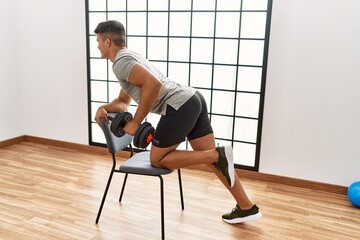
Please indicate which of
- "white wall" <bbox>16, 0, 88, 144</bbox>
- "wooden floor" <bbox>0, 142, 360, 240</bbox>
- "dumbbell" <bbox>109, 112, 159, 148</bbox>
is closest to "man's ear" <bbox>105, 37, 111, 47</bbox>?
"dumbbell" <bbox>109, 112, 159, 148</bbox>

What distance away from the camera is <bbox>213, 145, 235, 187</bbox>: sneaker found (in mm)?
2184

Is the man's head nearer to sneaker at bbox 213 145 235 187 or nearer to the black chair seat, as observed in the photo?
the black chair seat

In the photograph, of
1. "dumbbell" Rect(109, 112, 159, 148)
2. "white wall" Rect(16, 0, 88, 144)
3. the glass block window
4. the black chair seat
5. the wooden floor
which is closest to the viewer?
"dumbbell" Rect(109, 112, 159, 148)

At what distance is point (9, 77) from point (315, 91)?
3184mm

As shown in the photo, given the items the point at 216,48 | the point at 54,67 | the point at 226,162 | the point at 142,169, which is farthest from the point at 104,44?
the point at 54,67

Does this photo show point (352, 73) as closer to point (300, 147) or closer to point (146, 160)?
point (300, 147)

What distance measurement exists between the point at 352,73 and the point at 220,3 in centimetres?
124

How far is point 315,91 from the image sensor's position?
294 cm

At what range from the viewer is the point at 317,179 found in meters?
3.07

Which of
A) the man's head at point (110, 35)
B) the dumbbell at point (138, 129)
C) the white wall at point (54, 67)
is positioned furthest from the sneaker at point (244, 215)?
the white wall at point (54, 67)

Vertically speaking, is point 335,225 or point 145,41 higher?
point 145,41

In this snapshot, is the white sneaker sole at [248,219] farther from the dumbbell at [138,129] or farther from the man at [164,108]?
the dumbbell at [138,129]

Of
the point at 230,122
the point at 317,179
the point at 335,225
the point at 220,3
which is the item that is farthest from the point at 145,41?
the point at 335,225

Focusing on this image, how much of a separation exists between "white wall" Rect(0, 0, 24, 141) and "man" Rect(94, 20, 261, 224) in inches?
87.5
